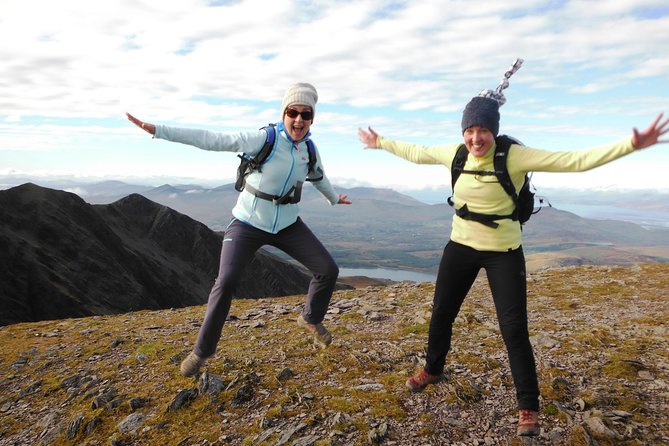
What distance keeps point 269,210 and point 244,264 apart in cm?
114

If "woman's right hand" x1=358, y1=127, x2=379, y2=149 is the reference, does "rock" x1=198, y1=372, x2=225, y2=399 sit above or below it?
below

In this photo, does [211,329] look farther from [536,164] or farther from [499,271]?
[536,164]

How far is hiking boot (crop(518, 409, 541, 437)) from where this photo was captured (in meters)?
5.88

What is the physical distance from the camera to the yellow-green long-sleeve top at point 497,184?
5.09 meters

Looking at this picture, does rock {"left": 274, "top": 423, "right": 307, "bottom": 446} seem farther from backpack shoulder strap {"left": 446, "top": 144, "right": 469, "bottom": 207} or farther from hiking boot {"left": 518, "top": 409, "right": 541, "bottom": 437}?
backpack shoulder strap {"left": 446, "top": 144, "right": 469, "bottom": 207}

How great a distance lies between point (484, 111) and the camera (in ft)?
19.2

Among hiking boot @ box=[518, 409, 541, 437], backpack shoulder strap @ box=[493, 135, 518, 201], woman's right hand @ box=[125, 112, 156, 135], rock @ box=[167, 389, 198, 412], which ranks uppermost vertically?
woman's right hand @ box=[125, 112, 156, 135]

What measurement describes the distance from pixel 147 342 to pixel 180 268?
107804mm

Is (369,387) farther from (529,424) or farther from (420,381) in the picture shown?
(529,424)

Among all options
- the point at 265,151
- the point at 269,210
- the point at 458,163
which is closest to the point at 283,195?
the point at 269,210

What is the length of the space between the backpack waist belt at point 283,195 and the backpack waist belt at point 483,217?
3073 millimetres

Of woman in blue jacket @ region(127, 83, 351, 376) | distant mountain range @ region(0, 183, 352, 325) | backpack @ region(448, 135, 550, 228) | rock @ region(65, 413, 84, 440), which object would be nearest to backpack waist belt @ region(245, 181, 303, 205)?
woman in blue jacket @ region(127, 83, 351, 376)

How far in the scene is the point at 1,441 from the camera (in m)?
7.13

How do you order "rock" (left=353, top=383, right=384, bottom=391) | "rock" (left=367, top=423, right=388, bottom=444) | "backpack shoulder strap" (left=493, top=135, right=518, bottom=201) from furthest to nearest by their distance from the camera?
"rock" (left=353, top=383, right=384, bottom=391) → "rock" (left=367, top=423, right=388, bottom=444) → "backpack shoulder strap" (left=493, top=135, right=518, bottom=201)
